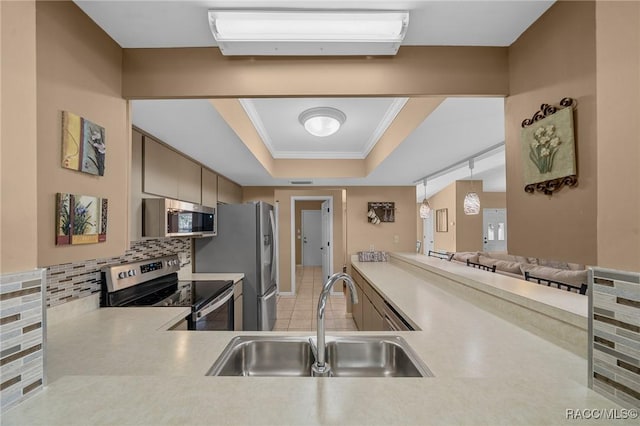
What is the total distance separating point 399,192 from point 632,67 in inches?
159

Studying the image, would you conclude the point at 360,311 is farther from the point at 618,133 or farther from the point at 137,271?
the point at 618,133

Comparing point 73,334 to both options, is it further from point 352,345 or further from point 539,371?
point 539,371

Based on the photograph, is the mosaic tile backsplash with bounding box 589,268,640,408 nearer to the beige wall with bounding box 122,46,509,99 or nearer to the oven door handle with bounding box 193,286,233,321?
the beige wall with bounding box 122,46,509,99

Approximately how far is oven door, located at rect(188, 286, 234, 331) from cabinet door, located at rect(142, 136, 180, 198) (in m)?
0.94

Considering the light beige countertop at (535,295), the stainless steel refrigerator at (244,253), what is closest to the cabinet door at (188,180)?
the stainless steel refrigerator at (244,253)

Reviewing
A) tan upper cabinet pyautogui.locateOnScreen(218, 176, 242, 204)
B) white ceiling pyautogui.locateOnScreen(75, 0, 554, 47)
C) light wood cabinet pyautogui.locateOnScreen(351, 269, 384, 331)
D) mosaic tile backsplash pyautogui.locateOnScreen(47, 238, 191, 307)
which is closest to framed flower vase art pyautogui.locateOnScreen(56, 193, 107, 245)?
mosaic tile backsplash pyautogui.locateOnScreen(47, 238, 191, 307)

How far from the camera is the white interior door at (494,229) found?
746cm

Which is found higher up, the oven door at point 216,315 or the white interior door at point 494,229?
the white interior door at point 494,229

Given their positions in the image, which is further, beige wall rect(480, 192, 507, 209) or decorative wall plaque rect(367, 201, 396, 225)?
beige wall rect(480, 192, 507, 209)

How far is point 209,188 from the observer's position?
3268 millimetres

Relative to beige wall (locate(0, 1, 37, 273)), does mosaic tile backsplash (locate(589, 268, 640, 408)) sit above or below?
below

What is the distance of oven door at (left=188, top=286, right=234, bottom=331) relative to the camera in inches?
74.0

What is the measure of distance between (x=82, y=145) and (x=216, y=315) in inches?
62.4

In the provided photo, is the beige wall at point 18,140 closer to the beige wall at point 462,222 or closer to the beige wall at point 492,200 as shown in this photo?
the beige wall at point 462,222
